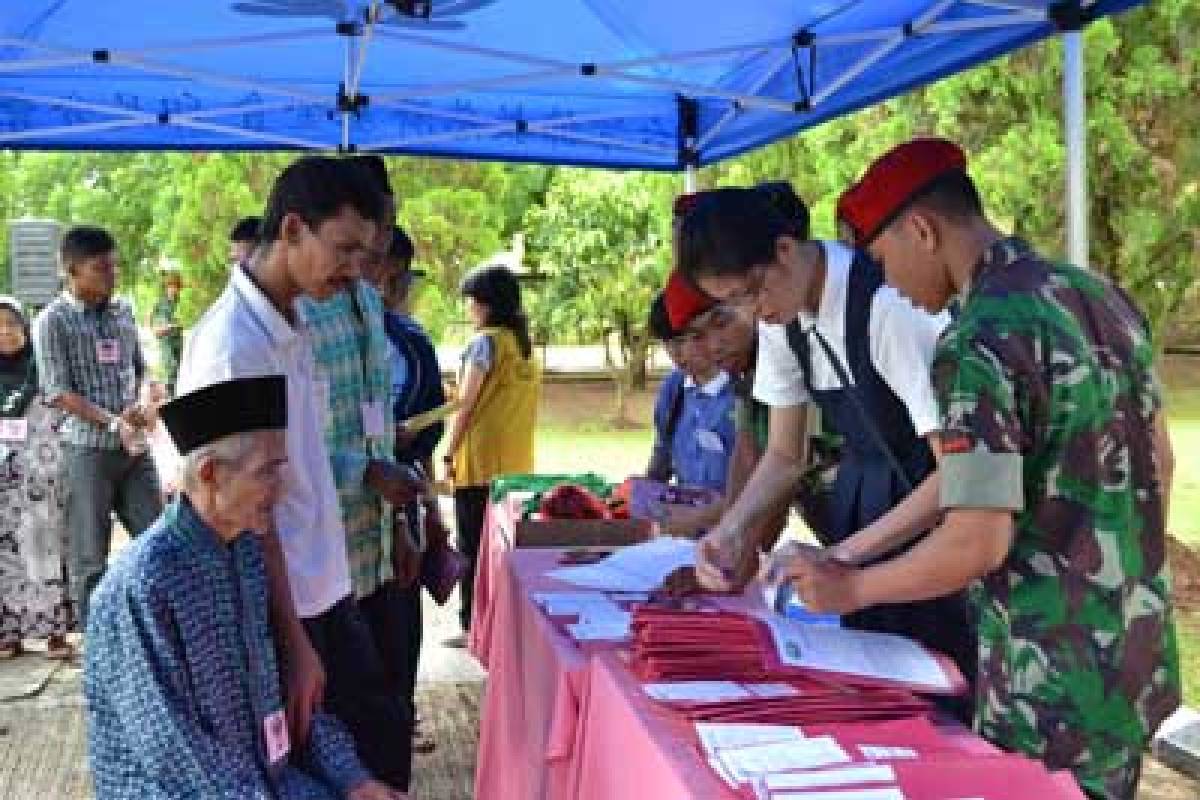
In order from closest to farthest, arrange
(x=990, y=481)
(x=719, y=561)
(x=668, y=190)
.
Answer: (x=990, y=481)
(x=719, y=561)
(x=668, y=190)

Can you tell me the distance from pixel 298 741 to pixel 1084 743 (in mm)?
1178

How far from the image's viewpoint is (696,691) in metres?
1.83

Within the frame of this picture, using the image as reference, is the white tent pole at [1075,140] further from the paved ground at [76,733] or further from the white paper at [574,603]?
the white paper at [574,603]

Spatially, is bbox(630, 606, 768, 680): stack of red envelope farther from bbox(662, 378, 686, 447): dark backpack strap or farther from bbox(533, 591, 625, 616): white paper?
bbox(662, 378, 686, 447): dark backpack strap

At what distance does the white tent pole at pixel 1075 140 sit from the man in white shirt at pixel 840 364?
1.30 metres

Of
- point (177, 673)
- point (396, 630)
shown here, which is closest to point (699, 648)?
point (177, 673)

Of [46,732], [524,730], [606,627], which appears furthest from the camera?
[46,732]

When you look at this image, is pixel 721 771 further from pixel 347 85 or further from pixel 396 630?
pixel 347 85

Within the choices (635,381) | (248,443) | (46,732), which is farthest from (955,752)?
(635,381)

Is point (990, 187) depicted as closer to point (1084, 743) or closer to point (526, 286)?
point (1084, 743)

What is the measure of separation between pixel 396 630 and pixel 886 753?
181 centimetres

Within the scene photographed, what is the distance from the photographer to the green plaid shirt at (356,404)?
274 centimetres

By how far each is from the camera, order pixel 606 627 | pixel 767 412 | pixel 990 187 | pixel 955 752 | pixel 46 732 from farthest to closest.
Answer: pixel 990 187
pixel 46 732
pixel 767 412
pixel 606 627
pixel 955 752

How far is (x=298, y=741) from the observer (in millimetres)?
2090
